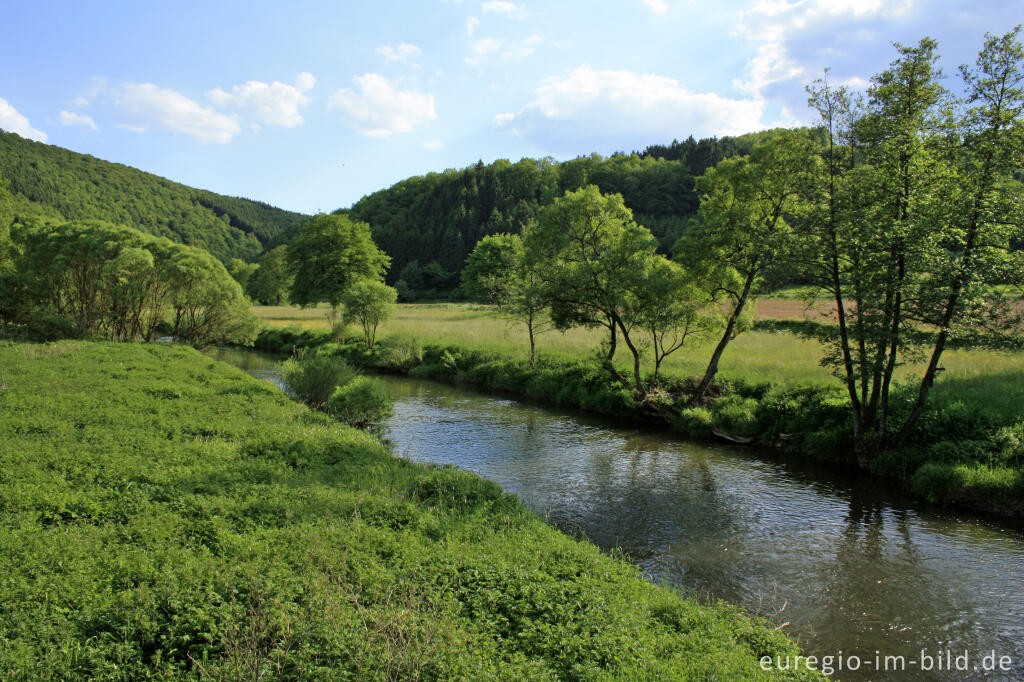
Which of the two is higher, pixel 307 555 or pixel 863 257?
pixel 863 257

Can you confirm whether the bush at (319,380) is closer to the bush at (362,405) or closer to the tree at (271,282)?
the bush at (362,405)

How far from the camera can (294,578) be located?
6.85 meters

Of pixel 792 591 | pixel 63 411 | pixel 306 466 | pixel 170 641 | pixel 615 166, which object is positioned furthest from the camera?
pixel 615 166

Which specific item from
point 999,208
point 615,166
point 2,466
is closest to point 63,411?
point 2,466

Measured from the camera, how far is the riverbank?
14.7m

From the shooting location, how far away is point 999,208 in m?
14.4

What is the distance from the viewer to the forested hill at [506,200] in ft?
368

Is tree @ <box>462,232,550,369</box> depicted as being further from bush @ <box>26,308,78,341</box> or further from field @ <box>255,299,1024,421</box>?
bush @ <box>26,308,78,341</box>

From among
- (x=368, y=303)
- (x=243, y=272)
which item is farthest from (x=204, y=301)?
(x=243, y=272)

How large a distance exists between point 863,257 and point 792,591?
35.0 ft

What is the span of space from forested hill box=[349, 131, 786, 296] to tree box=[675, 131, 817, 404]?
2897 inches

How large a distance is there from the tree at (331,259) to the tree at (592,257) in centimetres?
3205

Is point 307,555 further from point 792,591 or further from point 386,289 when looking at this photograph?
point 386,289

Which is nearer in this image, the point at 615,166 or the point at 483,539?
the point at 483,539
